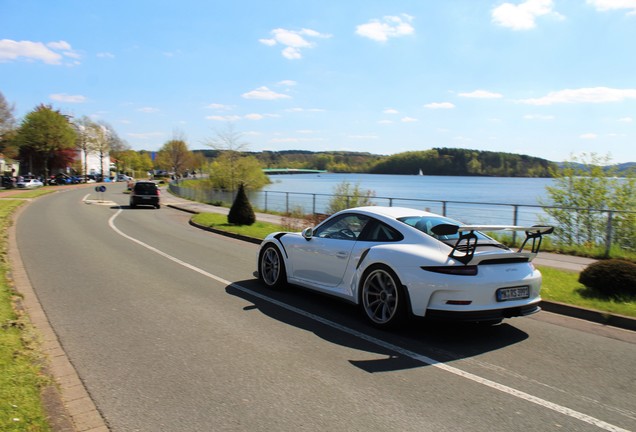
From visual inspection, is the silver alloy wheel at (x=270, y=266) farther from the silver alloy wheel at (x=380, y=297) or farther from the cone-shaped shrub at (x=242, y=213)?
the cone-shaped shrub at (x=242, y=213)

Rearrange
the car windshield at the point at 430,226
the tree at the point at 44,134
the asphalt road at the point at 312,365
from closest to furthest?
1. the asphalt road at the point at 312,365
2. the car windshield at the point at 430,226
3. the tree at the point at 44,134

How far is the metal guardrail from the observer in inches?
485

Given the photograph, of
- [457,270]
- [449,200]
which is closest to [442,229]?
[457,270]

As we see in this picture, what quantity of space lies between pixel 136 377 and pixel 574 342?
4730 millimetres

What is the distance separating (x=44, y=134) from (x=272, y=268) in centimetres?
7603

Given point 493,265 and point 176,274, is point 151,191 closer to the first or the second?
point 176,274

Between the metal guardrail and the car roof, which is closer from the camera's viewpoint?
the car roof

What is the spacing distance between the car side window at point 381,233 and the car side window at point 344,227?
0.53ft

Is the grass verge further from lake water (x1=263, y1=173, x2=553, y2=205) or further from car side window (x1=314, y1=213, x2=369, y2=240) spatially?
lake water (x1=263, y1=173, x2=553, y2=205)

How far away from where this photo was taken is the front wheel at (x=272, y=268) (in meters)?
7.55

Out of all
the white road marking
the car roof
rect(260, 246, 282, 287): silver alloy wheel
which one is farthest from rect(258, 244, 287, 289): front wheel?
the car roof

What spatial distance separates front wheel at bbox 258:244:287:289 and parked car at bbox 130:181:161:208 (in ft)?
78.1

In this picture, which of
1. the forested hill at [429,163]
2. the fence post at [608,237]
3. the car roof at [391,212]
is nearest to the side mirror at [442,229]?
the car roof at [391,212]

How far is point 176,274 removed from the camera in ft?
29.7
